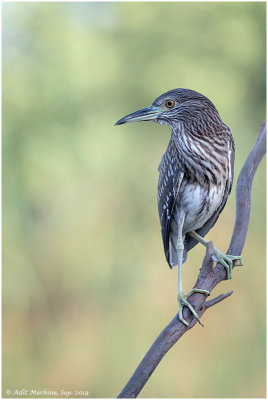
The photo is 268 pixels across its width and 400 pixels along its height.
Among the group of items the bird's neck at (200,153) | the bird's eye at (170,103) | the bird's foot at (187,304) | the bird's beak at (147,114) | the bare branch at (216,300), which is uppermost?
the bird's eye at (170,103)

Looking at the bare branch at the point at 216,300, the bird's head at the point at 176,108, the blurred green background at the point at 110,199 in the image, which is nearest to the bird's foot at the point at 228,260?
the bare branch at the point at 216,300

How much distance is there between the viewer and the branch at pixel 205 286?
4.81 ft

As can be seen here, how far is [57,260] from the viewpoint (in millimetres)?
4410

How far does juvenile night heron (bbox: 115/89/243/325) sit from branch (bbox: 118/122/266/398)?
0.17m

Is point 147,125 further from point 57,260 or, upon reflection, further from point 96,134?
point 57,260

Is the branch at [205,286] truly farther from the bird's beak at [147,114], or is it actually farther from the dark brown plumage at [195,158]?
the bird's beak at [147,114]

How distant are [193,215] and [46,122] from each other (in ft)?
8.72

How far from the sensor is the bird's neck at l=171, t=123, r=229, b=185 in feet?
6.96

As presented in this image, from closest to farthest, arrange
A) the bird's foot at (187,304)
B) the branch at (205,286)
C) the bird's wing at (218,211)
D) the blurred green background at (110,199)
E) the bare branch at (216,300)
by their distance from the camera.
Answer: the branch at (205,286) < the bare branch at (216,300) < the bird's foot at (187,304) < the bird's wing at (218,211) < the blurred green background at (110,199)

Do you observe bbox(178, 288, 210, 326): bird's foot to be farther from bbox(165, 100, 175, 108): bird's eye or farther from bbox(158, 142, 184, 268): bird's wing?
bbox(165, 100, 175, 108): bird's eye

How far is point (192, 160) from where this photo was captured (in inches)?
83.7

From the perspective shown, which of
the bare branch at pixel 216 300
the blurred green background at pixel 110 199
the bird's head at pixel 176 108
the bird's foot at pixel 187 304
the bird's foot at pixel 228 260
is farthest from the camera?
the blurred green background at pixel 110 199

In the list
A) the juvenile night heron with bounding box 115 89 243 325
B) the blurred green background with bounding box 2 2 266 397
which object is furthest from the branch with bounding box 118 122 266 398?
the blurred green background with bounding box 2 2 266 397

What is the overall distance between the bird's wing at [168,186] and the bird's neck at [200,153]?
5 cm
